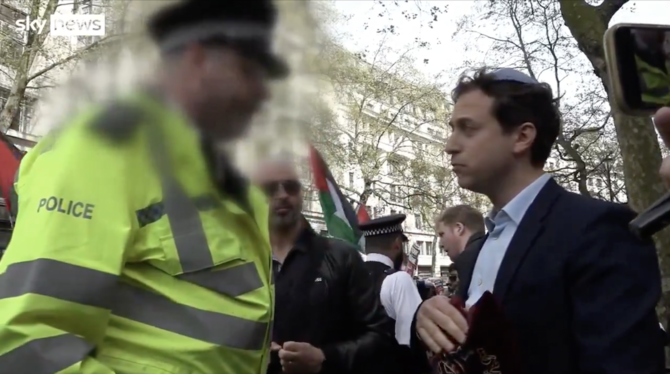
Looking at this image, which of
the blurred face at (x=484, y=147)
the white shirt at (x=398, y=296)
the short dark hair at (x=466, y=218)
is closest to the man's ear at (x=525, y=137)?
the blurred face at (x=484, y=147)

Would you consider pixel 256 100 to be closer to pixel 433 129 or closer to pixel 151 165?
pixel 151 165

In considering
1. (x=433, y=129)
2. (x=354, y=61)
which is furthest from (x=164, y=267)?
(x=433, y=129)

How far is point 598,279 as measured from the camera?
4.74 ft

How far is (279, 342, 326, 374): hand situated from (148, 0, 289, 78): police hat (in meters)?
1.36

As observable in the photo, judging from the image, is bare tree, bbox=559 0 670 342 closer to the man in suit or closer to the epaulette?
the man in suit

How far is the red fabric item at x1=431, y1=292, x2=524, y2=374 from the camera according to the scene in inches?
54.9

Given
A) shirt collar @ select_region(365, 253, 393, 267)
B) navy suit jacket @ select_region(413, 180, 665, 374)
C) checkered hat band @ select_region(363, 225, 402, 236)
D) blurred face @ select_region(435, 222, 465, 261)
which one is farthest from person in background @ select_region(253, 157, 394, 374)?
blurred face @ select_region(435, 222, 465, 261)

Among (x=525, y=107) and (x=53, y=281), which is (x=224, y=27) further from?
(x=525, y=107)

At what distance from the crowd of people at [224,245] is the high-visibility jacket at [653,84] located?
0.33 ft

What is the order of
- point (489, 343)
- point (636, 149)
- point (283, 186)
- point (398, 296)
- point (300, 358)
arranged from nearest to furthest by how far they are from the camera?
point (489, 343)
point (283, 186)
point (300, 358)
point (398, 296)
point (636, 149)

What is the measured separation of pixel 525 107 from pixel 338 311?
1.24 m

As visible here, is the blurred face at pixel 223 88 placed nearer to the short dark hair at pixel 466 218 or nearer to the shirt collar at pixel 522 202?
the shirt collar at pixel 522 202

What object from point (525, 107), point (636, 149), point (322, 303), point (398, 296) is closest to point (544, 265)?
point (525, 107)

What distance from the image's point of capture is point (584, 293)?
1.45 m
